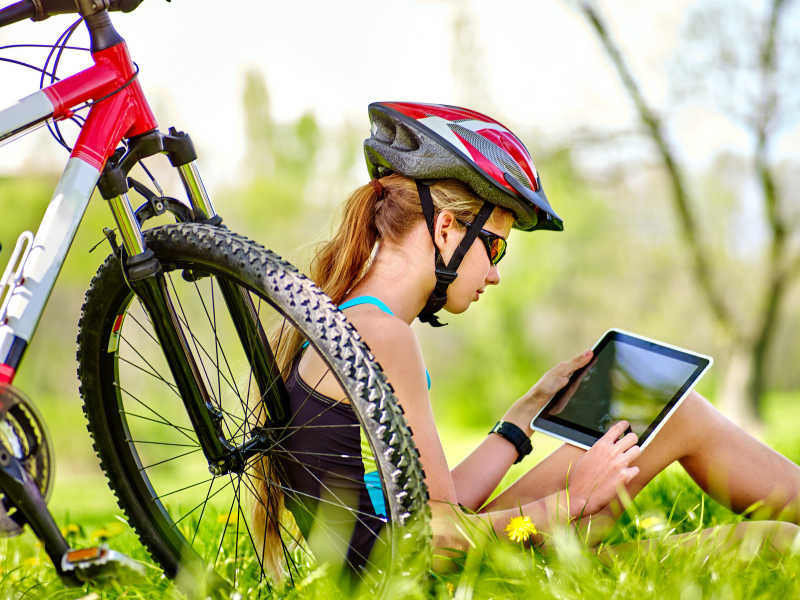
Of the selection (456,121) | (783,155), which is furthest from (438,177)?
(783,155)

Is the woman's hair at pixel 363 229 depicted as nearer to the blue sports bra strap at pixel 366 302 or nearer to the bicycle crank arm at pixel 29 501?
the blue sports bra strap at pixel 366 302

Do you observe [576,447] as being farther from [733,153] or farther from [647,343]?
[733,153]

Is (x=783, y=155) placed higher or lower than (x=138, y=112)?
lower

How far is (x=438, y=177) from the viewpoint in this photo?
207 centimetres

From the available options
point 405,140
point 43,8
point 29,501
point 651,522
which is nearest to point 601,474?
point 651,522

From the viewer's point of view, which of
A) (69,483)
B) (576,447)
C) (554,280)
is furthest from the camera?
(554,280)

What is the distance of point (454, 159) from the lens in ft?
6.69

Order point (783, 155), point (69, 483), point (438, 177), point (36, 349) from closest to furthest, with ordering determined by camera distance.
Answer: point (438, 177) → point (783, 155) → point (69, 483) → point (36, 349)

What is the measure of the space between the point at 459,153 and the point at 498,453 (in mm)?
905

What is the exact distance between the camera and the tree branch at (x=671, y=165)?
416 inches

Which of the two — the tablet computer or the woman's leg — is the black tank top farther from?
the tablet computer

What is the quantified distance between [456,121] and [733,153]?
12.5m

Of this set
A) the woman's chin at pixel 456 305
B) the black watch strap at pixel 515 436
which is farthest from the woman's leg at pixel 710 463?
the woman's chin at pixel 456 305

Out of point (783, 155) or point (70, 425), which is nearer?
point (783, 155)
